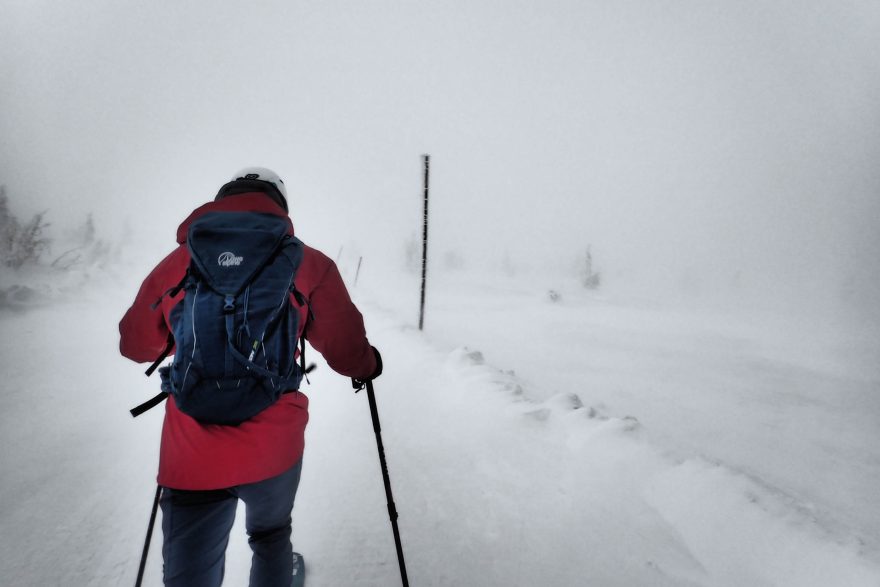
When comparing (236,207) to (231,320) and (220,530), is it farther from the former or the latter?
(220,530)

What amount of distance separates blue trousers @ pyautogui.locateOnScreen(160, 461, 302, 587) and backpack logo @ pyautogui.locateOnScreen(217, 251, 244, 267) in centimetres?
113

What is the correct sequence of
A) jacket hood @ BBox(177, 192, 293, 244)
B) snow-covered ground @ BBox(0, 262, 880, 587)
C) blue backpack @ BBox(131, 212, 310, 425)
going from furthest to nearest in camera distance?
snow-covered ground @ BBox(0, 262, 880, 587) → jacket hood @ BBox(177, 192, 293, 244) → blue backpack @ BBox(131, 212, 310, 425)

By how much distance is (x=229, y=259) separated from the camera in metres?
1.73

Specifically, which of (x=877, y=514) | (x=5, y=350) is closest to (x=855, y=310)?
(x=877, y=514)

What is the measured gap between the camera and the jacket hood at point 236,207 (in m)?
1.91

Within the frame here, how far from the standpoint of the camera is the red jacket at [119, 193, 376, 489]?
1.72 meters

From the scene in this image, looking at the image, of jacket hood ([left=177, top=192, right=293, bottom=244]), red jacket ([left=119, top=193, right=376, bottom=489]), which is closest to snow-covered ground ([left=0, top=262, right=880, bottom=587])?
red jacket ([left=119, top=193, right=376, bottom=489])

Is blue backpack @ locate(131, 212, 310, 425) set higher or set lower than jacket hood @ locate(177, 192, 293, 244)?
lower

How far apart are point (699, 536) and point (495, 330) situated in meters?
14.0

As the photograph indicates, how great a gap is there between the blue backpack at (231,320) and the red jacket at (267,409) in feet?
0.28

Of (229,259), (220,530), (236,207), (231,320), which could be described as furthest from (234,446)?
(236,207)

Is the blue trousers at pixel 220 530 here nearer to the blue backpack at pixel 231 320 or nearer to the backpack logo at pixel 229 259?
the blue backpack at pixel 231 320

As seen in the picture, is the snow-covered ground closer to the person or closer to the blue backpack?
the person

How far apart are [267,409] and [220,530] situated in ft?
2.03
